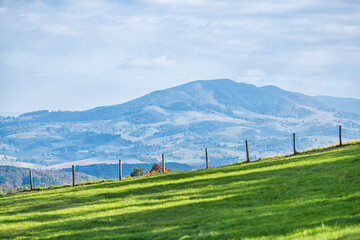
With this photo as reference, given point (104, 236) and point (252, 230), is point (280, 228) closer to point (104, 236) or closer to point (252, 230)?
point (252, 230)

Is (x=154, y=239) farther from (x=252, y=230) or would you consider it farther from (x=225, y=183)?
(x=225, y=183)

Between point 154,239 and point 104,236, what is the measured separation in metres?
3.83

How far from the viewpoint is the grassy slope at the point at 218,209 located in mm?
22141

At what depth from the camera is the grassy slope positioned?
72.6 feet

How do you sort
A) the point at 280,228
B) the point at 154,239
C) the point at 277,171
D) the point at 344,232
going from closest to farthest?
the point at 344,232
the point at 280,228
the point at 154,239
the point at 277,171

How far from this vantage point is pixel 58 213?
3919cm

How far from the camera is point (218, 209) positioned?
3103cm

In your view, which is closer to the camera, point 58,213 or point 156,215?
point 156,215

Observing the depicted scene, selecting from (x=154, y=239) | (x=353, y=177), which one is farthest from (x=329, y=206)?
(x=353, y=177)

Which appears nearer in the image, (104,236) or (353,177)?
(104,236)

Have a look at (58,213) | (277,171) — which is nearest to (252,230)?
(58,213)

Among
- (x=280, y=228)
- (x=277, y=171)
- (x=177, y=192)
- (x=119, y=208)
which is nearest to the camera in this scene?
(x=280, y=228)

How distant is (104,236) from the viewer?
26.2 m

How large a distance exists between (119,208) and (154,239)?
47.4ft
